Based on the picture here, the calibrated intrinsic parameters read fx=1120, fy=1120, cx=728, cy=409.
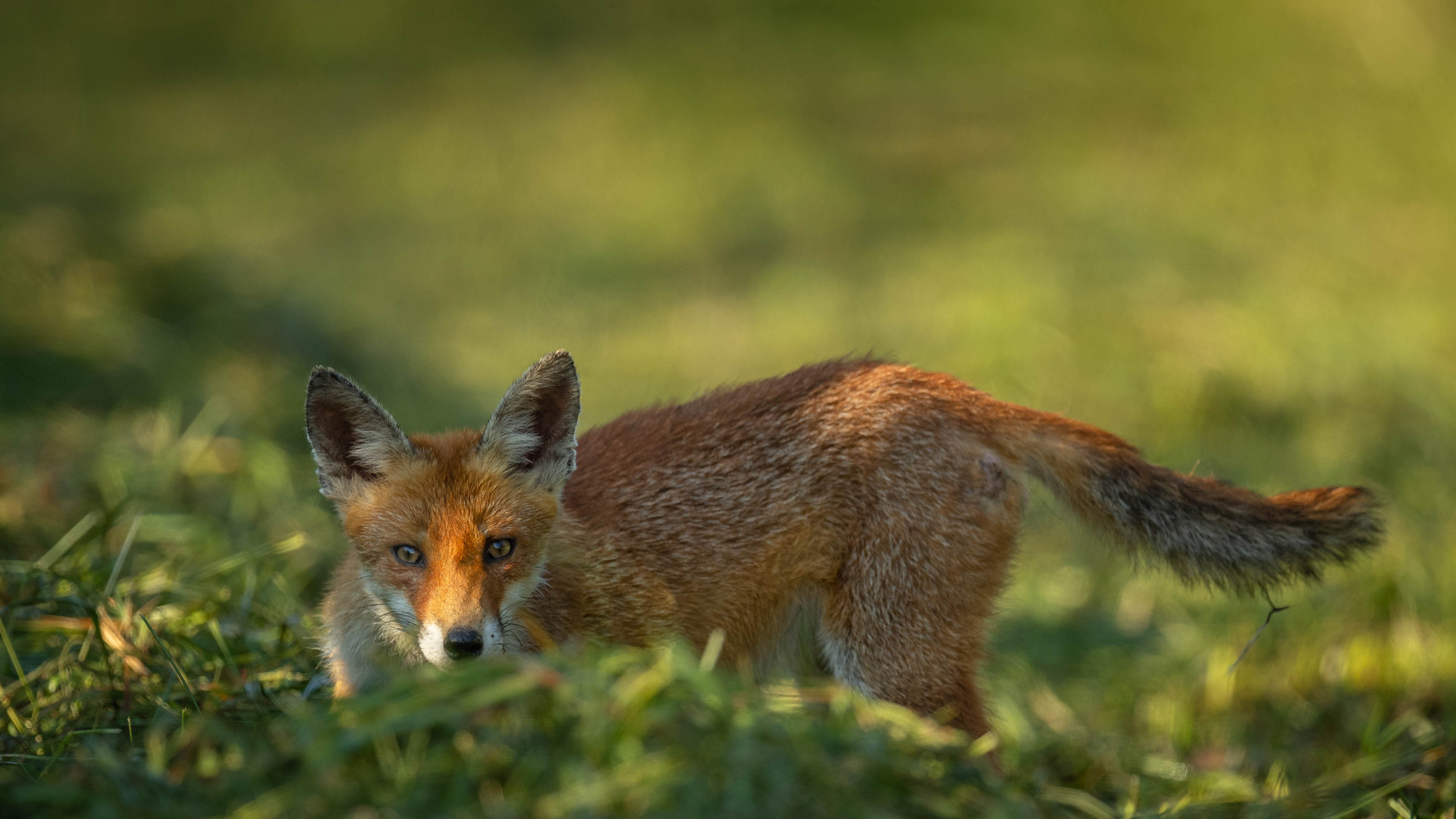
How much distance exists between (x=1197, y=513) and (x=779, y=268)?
942 cm

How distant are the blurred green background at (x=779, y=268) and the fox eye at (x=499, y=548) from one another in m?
1.03

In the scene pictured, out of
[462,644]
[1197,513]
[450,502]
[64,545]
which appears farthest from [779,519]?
[64,545]

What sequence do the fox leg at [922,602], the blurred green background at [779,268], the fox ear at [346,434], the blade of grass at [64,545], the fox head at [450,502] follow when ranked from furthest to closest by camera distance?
the blurred green background at [779,268] < the blade of grass at [64,545] < the fox leg at [922,602] < the fox ear at [346,434] < the fox head at [450,502]

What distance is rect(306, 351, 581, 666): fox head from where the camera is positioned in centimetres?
369

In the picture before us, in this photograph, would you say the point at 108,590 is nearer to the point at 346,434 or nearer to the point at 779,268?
the point at 346,434

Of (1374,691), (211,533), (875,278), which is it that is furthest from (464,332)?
(1374,691)

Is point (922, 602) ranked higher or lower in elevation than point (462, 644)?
lower

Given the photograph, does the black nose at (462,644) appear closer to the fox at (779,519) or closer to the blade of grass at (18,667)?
the fox at (779,519)

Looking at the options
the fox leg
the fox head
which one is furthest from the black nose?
the fox leg

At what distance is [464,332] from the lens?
1222 cm

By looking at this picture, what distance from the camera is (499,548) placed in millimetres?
3871

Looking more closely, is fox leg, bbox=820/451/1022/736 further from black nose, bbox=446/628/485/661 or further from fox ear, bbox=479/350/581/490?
black nose, bbox=446/628/485/661

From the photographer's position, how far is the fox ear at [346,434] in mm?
3955

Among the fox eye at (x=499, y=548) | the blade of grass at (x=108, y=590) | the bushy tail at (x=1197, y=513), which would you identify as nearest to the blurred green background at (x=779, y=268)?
the blade of grass at (x=108, y=590)
